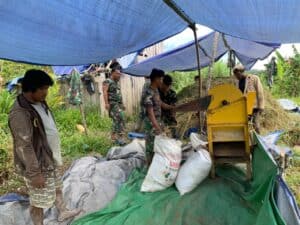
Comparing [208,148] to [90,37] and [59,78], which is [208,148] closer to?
[90,37]

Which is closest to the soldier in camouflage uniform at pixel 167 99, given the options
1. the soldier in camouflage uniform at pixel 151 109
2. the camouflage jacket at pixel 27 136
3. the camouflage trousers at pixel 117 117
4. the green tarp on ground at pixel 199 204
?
the soldier in camouflage uniform at pixel 151 109

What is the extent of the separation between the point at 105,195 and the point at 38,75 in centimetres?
151

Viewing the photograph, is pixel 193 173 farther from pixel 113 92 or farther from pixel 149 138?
pixel 113 92

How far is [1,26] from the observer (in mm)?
2572

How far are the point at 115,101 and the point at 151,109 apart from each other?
2.05 meters

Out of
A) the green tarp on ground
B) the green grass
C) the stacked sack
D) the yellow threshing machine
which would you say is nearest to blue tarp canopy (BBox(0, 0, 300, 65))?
the yellow threshing machine

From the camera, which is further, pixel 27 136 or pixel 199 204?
pixel 199 204

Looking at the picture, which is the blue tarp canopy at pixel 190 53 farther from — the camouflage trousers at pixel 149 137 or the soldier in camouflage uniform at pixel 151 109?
the camouflage trousers at pixel 149 137

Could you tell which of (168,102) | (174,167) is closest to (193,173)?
(174,167)

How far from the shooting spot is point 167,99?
5004 millimetres

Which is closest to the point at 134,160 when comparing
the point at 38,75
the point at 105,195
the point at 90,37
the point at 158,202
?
the point at 105,195

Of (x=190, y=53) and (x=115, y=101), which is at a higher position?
(x=190, y=53)

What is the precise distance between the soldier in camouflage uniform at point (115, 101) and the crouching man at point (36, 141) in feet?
10.6

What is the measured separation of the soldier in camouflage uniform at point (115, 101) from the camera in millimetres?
6039
